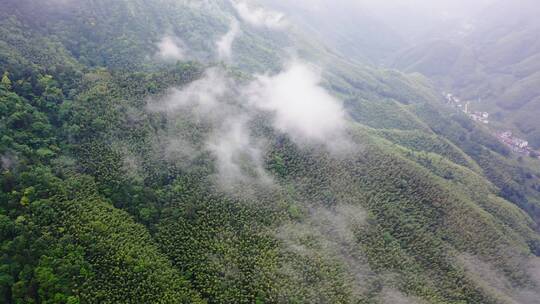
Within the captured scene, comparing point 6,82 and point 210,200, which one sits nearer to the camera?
point 210,200

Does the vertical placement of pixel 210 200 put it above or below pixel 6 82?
below

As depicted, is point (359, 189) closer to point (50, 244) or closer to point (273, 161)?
point (273, 161)

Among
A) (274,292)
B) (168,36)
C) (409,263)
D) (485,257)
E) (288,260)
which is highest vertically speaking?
(168,36)

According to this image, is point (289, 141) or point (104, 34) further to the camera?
point (104, 34)

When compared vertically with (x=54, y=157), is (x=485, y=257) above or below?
above

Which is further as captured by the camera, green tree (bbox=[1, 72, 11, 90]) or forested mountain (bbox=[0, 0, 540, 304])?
green tree (bbox=[1, 72, 11, 90])

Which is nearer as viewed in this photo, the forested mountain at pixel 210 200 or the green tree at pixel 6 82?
the forested mountain at pixel 210 200

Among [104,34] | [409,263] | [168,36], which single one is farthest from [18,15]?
[409,263]

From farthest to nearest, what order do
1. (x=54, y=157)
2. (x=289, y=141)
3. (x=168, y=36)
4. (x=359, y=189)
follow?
1. (x=168, y=36)
2. (x=289, y=141)
3. (x=359, y=189)
4. (x=54, y=157)
